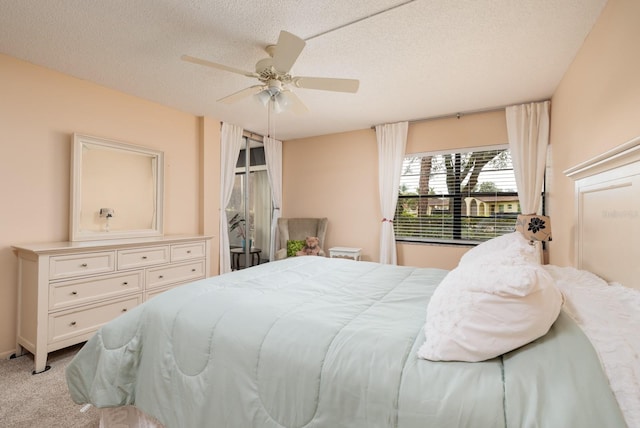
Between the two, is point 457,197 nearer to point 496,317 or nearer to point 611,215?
point 611,215

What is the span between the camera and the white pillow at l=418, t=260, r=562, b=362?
0.87m

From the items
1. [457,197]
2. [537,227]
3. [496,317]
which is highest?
[457,197]

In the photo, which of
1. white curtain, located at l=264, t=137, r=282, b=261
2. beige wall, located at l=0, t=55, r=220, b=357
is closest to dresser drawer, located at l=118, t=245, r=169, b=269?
beige wall, located at l=0, t=55, r=220, b=357

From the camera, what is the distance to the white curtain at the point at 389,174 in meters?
4.02

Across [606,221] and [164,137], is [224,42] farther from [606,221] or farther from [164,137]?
[606,221]

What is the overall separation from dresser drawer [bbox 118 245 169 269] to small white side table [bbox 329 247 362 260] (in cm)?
224

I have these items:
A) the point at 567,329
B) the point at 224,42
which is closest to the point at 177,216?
the point at 224,42

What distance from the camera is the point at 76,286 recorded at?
2348 millimetres

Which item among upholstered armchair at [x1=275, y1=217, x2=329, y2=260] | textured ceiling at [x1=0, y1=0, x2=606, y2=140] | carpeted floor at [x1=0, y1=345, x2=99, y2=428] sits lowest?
carpeted floor at [x1=0, y1=345, x2=99, y2=428]

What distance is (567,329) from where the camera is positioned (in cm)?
90

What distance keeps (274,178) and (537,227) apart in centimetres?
370

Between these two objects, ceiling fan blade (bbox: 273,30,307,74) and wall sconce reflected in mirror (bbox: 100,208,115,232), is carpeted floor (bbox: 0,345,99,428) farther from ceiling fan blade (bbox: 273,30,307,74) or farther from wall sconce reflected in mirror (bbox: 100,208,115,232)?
ceiling fan blade (bbox: 273,30,307,74)

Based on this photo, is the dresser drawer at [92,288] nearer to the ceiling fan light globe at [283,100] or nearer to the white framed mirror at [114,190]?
the white framed mirror at [114,190]

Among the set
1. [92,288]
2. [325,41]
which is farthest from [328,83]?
[92,288]
